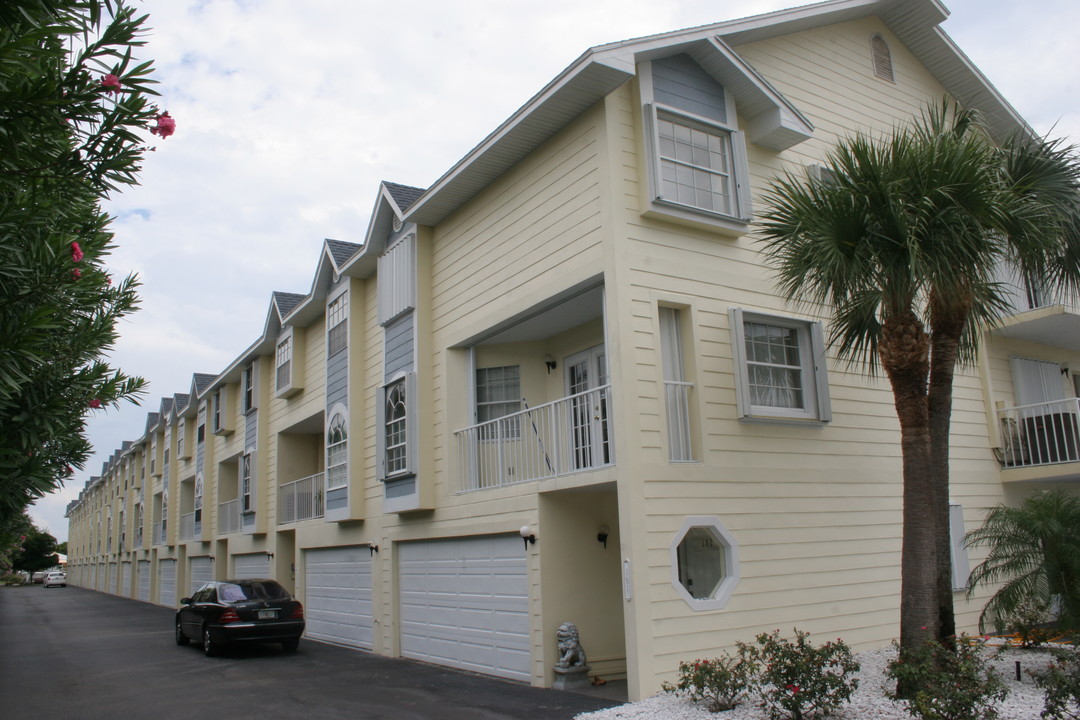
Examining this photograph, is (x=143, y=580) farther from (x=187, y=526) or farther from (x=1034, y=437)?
(x=1034, y=437)

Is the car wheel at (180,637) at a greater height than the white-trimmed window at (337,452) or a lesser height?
lesser

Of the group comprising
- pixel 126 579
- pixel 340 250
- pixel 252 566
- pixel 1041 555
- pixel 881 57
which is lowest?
pixel 126 579

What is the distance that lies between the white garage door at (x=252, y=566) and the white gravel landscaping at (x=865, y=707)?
15389mm

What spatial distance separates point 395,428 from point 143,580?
31963mm

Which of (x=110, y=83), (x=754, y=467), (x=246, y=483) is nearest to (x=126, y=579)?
(x=246, y=483)

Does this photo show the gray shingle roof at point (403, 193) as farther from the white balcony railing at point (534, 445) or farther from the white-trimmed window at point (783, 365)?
the white-trimmed window at point (783, 365)

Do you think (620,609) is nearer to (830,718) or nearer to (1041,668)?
(830,718)

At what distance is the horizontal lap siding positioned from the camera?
10156 millimetres

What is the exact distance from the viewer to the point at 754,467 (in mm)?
11125

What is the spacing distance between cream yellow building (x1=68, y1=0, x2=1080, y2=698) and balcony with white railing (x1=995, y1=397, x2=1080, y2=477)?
0.05 meters

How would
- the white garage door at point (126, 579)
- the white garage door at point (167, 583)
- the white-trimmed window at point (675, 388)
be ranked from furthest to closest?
the white garage door at point (126, 579) → the white garage door at point (167, 583) → the white-trimmed window at point (675, 388)

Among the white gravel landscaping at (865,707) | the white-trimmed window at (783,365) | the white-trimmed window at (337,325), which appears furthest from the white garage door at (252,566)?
the white gravel landscaping at (865,707)

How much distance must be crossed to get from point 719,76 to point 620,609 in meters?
7.49

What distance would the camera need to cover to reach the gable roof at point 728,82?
10875 millimetres
